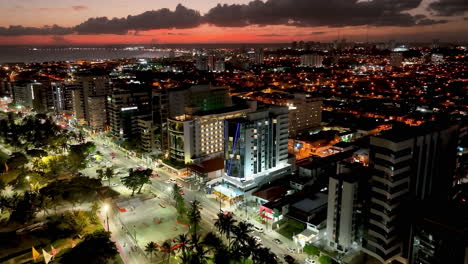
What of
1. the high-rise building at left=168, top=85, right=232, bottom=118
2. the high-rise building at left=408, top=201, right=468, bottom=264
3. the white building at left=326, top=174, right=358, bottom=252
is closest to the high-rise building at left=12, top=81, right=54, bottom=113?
the high-rise building at left=168, top=85, right=232, bottom=118

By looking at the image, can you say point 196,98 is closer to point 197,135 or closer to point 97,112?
point 197,135

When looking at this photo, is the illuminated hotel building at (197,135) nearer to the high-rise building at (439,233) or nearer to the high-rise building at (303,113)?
the high-rise building at (303,113)

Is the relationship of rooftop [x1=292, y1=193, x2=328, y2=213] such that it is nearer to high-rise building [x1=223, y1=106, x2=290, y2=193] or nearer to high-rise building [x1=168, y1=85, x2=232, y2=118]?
high-rise building [x1=223, y1=106, x2=290, y2=193]

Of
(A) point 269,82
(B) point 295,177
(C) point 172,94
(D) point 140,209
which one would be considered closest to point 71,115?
(C) point 172,94

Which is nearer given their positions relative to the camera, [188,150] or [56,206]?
[56,206]

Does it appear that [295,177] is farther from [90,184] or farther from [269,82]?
[269,82]

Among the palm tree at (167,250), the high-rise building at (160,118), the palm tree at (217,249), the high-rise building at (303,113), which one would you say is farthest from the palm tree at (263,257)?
the high-rise building at (303,113)
